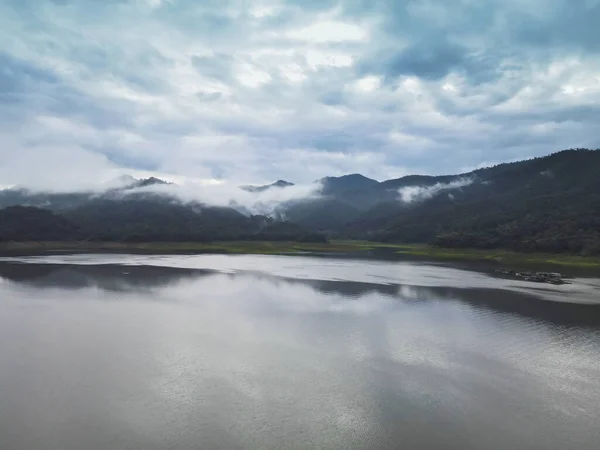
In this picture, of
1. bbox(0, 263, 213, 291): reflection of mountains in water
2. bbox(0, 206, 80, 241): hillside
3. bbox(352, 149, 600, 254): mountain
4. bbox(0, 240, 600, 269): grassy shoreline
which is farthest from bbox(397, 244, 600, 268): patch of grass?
bbox(0, 206, 80, 241): hillside

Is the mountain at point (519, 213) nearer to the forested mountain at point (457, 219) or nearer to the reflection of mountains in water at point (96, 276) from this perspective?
the forested mountain at point (457, 219)

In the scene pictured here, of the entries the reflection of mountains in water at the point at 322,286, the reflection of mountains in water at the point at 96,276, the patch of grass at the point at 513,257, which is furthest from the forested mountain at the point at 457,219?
the reflection of mountains in water at the point at 96,276

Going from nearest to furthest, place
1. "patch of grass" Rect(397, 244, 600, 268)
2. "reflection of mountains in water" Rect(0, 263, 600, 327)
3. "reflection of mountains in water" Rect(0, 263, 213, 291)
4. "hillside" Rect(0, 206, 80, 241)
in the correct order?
"reflection of mountains in water" Rect(0, 263, 600, 327) < "reflection of mountains in water" Rect(0, 263, 213, 291) < "patch of grass" Rect(397, 244, 600, 268) < "hillside" Rect(0, 206, 80, 241)

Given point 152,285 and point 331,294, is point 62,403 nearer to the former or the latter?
point 331,294

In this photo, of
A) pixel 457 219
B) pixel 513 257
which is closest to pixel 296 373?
pixel 513 257

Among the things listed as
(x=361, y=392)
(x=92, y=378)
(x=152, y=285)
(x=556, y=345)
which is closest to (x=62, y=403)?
(x=92, y=378)

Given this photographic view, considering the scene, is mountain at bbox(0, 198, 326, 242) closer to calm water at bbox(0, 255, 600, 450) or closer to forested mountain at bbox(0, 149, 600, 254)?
forested mountain at bbox(0, 149, 600, 254)
